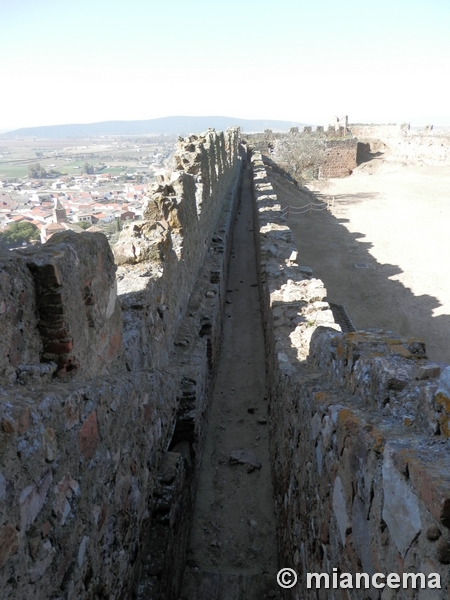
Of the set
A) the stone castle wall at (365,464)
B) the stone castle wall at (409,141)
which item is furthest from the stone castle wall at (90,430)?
the stone castle wall at (409,141)

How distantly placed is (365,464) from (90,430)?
1.21 metres

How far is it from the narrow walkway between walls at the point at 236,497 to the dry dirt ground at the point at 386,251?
11.4 feet

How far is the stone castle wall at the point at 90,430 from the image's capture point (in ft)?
5.35

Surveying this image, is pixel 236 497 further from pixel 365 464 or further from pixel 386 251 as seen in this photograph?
pixel 386 251

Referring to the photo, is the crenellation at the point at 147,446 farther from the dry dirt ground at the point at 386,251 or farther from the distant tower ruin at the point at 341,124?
the distant tower ruin at the point at 341,124

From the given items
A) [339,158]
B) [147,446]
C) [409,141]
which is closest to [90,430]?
[147,446]

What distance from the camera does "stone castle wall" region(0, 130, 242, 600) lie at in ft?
5.35

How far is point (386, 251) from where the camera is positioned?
16234 mm

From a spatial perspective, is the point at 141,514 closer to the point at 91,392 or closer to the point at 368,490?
the point at 91,392

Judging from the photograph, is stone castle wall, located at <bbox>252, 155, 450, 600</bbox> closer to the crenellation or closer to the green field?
the crenellation

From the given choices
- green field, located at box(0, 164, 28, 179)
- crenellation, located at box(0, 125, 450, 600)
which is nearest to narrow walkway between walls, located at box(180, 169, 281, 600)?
crenellation, located at box(0, 125, 450, 600)

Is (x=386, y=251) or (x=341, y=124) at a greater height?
(x=341, y=124)

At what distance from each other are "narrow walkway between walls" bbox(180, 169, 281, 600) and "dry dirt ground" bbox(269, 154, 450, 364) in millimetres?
3481

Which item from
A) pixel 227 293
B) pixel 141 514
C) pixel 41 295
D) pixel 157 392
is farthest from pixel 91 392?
pixel 227 293
